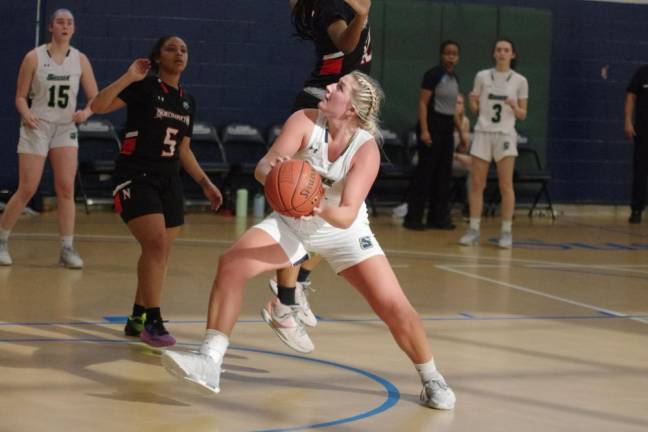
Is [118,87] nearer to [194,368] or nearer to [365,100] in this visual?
[365,100]

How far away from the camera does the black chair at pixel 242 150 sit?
48.2 ft

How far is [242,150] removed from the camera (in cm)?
1526

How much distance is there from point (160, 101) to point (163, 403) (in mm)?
2255

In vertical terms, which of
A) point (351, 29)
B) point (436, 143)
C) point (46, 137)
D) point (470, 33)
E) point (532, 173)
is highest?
point (470, 33)

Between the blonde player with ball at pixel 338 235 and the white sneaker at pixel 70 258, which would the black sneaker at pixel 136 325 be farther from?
the white sneaker at pixel 70 258

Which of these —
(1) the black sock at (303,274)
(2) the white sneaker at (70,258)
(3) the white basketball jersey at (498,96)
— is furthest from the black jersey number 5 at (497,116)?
(1) the black sock at (303,274)

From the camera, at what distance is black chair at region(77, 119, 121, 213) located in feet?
47.0

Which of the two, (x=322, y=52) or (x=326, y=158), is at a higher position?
(x=322, y=52)

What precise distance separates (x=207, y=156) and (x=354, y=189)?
392 inches

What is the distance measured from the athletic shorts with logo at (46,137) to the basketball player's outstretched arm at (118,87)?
2609 millimetres

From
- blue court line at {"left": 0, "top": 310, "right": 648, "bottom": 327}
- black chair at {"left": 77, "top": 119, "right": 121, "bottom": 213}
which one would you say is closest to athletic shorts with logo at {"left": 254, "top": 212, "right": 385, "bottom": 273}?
blue court line at {"left": 0, "top": 310, "right": 648, "bottom": 327}

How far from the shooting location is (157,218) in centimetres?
665

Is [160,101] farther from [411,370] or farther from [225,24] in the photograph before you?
[225,24]

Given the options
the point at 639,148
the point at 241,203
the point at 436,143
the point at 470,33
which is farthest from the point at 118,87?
the point at 639,148
